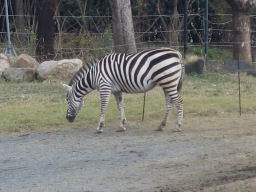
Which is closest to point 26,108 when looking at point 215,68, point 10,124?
point 10,124

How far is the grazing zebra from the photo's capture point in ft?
36.9

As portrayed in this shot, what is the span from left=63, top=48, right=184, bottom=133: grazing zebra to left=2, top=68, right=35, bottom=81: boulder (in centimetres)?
598

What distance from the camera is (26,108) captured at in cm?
1348

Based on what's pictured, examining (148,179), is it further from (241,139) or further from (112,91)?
(112,91)

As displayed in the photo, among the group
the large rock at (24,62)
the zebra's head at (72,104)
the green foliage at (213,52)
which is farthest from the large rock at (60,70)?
the zebra's head at (72,104)

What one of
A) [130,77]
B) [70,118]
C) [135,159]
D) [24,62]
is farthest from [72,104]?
[24,62]

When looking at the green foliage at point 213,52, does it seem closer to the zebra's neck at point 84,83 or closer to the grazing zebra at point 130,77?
the grazing zebra at point 130,77

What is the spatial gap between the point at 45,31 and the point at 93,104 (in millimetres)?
6596

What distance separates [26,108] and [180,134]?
4.11 meters

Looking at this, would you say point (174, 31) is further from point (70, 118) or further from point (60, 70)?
point (70, 118)

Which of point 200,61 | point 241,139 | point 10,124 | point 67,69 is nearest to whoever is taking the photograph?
point 241,139

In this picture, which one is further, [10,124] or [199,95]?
[199,95]

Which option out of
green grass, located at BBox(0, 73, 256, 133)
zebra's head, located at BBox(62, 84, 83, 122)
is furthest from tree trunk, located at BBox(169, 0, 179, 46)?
zebra's head, located at BBox(62, 84, 83, 122)

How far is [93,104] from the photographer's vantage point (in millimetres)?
14133
